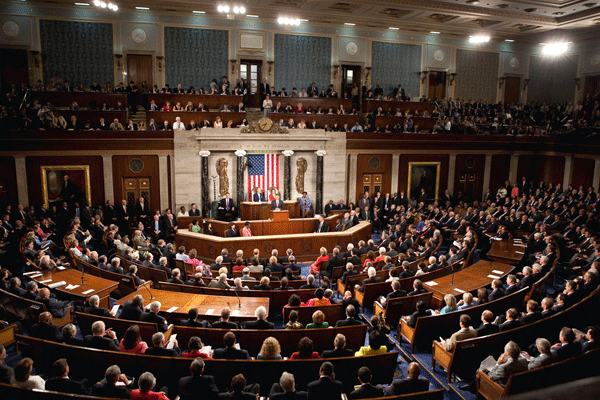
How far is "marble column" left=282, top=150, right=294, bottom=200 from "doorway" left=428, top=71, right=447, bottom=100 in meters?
11.3

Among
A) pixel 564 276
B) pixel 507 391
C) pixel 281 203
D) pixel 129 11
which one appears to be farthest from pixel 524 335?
pixel 129 11

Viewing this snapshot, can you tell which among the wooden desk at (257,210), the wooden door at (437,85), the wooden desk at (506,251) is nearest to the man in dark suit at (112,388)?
the wooden desk at (506,251)

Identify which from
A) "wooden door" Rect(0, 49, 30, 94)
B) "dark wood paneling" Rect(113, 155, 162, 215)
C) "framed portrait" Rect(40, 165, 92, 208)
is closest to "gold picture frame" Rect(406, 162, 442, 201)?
"dark wood paneling" Rect(113, 155, 162, 215)

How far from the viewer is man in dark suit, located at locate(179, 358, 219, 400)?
429 centimetres

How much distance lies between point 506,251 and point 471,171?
9.86 metres

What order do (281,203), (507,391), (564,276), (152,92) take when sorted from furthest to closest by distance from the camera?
1. (152,92)
2. (281,203)
3. (564,276)
4. (507,391)

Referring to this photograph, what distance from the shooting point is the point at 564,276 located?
10.2 meters

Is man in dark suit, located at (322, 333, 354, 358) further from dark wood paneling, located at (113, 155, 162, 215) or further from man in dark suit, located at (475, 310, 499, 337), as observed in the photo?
dark wood paneling, located at (113, 155, 162, 215)

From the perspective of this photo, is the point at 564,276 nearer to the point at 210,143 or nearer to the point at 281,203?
the point at 281,203

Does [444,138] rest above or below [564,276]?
above

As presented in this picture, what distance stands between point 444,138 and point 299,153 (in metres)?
7.04

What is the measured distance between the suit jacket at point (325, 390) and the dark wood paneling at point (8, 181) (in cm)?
1429

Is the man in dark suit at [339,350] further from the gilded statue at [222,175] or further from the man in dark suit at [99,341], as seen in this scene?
the gilded statue at [222,175]

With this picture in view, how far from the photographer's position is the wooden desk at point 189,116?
16453 mm
